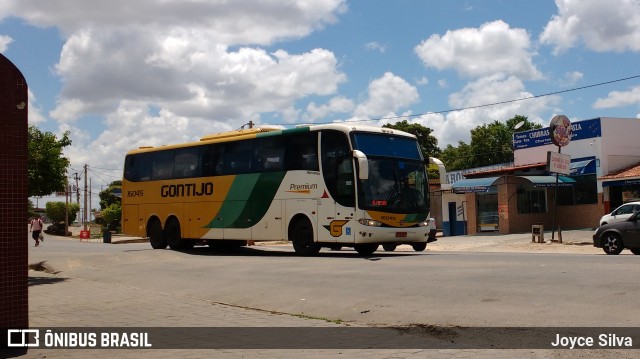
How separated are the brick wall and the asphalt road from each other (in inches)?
173

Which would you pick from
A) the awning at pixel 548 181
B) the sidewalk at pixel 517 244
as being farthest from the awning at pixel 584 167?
the sidewalk at pixel 517 244

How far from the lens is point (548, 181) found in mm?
35531

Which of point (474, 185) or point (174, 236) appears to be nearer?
point (174, 236)

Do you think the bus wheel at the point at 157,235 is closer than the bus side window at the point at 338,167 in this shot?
No

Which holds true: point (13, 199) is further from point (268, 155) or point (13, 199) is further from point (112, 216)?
point (112, 216)

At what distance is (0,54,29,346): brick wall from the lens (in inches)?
266

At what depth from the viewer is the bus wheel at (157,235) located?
23328 mm

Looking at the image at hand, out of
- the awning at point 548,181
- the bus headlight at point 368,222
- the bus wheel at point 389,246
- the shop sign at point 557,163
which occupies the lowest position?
the bus wheel at point 389,246

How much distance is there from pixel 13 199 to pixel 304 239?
1224 cm

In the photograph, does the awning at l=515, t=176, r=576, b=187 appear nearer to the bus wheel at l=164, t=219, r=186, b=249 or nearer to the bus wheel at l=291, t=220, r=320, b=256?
the bus wheel at l=291, t=220, r=320, b=256

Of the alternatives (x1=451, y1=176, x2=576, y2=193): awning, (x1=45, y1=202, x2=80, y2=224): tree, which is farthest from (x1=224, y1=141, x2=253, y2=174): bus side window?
(x1=45, y1=202, x2=80, y2=224): tree

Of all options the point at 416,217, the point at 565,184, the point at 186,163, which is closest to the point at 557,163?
the point at 565,184

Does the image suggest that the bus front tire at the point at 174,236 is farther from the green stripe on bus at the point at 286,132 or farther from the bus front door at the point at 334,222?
the bus front door at the point at 334,222

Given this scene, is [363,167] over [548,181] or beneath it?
beneath
